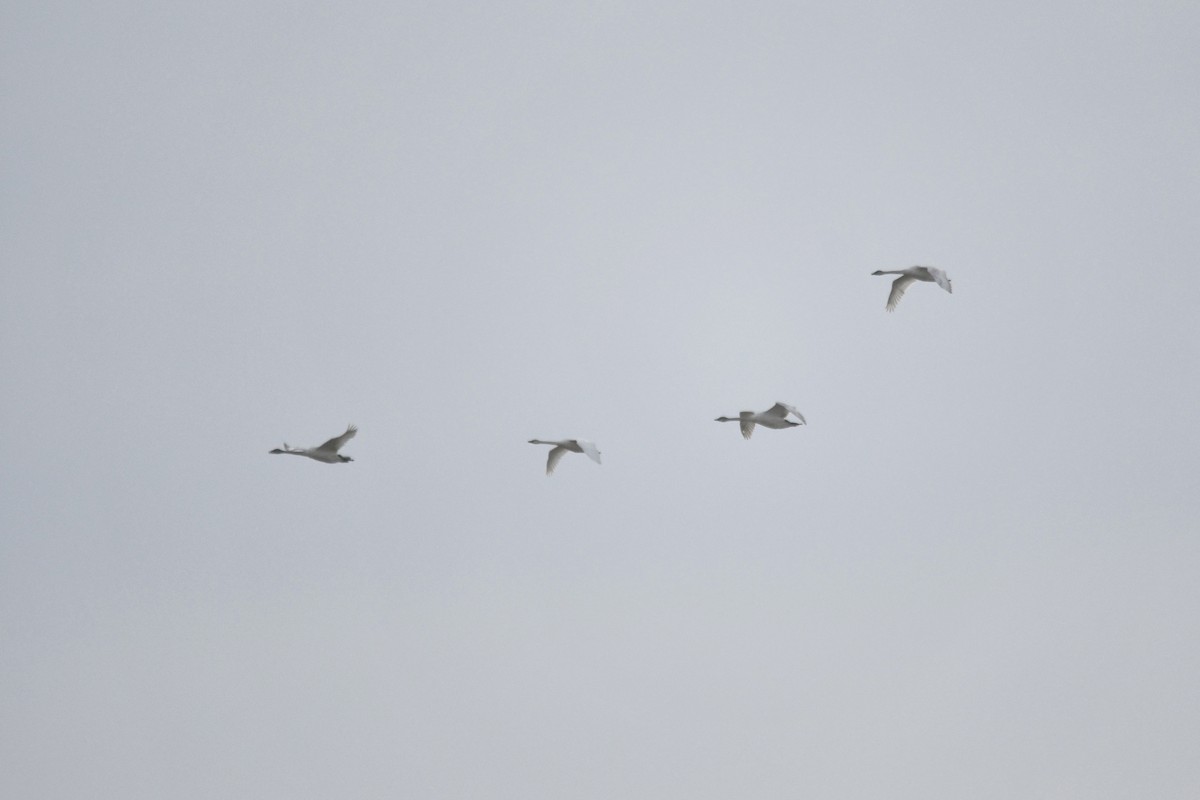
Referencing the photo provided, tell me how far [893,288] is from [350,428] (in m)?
30.0

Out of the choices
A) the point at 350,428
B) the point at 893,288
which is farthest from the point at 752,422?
the point at 350,428

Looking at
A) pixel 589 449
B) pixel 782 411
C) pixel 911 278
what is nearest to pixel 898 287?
pixel 911 278

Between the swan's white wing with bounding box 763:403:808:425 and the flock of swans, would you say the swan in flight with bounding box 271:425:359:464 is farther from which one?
the swan's white wing with bounding box 763:403:808:425

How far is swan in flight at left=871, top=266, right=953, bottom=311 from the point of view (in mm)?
100125

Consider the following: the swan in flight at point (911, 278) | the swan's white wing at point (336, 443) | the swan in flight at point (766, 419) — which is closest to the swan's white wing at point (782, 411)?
the swan in flight at point (766, 419)

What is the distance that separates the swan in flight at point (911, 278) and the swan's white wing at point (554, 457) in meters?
20.1

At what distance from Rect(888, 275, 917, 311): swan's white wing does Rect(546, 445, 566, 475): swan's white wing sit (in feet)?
65.7

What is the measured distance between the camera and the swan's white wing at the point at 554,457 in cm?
11056

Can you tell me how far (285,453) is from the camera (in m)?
105

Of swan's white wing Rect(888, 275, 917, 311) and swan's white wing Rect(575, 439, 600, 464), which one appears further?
swan's white wing Rect(888, 275, 917, 311)

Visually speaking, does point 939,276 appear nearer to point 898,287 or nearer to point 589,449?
point 898,287

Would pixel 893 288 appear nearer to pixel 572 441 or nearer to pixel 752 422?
pixel 752 422

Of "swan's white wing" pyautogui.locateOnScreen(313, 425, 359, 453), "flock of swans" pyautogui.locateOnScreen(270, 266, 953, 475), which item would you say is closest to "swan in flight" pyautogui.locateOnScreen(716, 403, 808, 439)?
"flock of swans" pyautogui.locateOnScreen(270, 266, 953, 475)

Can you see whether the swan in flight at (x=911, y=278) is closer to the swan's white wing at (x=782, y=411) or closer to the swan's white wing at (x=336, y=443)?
the swan's white wing at (x=782, y=411)
